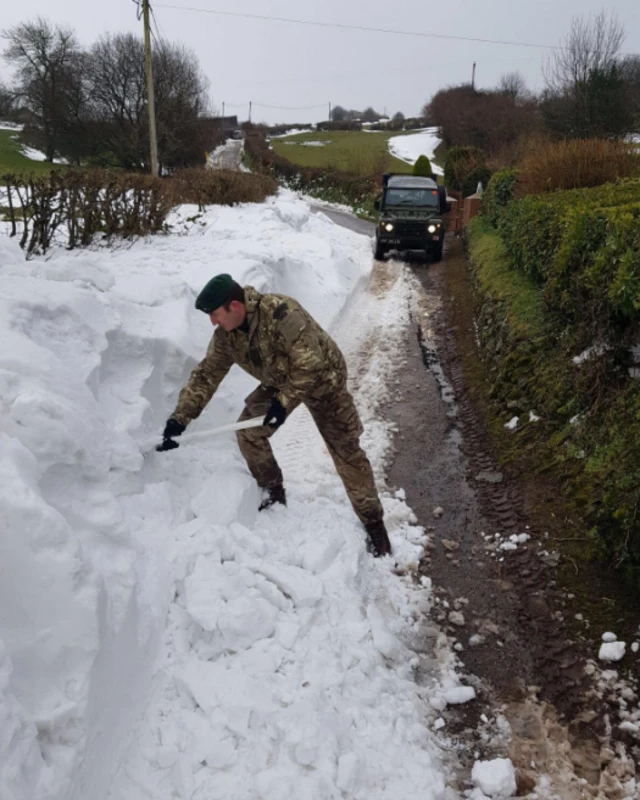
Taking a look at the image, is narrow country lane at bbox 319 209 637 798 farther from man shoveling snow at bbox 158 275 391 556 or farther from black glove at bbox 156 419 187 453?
black glove at bbox 156 419 187 453


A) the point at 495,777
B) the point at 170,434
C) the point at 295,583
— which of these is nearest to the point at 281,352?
the point at 170,434

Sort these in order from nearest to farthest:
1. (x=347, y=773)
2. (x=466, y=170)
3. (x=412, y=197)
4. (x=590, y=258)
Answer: (x=347, y=773)
(x=590, y=258)
(x=412, y=197)
(x=466, y=170)

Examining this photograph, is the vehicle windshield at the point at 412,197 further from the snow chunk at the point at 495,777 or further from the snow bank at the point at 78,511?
the snow chunk at the point at 495,777

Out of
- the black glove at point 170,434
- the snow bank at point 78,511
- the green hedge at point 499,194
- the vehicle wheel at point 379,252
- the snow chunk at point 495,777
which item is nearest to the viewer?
the snow bank at point 78,511

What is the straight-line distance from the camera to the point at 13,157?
106ft

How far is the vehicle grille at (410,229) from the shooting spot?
14.5 meters

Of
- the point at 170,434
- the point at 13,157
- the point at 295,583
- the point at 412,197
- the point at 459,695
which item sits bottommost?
the point at 459,695

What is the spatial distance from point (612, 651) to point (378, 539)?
1.62 m

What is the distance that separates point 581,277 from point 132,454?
14.7 ft

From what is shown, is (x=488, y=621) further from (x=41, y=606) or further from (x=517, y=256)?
(x=517, y=256)

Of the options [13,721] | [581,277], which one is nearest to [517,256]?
[581,277]

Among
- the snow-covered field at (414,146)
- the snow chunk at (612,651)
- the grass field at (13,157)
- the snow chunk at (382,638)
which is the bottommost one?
the snow chunk at (612,651)

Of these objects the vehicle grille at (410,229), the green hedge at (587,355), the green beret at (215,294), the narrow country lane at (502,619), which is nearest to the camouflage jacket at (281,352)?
the green beret at (215,294)

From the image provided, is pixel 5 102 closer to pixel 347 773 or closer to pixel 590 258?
pixel 590 258
